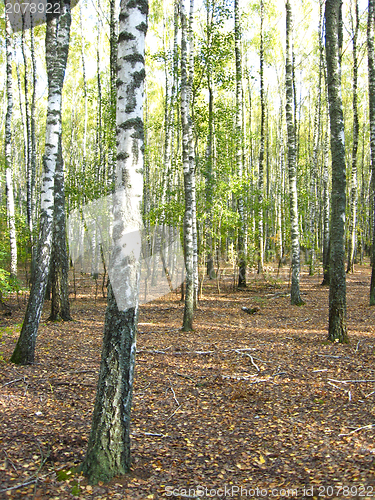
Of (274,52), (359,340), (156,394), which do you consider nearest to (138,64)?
(156,394)

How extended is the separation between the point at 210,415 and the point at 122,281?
229 centimetres

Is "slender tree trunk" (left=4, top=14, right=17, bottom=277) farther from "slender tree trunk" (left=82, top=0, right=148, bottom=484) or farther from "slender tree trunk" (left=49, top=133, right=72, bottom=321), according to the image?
"slender tree trunk" (left=82, top=0, right=148, bottom=484)

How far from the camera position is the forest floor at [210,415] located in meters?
2.97

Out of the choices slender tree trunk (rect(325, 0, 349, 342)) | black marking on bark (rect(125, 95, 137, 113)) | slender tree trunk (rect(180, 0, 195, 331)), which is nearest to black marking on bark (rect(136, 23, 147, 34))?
black marking on bark (rect(125, 95, 137, 113))

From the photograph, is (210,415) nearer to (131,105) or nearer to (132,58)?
(131,105)

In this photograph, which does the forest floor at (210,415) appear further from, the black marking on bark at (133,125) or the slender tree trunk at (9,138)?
the slender tree trunk at (9,138)

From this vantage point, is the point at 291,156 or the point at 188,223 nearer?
the point at 188,223

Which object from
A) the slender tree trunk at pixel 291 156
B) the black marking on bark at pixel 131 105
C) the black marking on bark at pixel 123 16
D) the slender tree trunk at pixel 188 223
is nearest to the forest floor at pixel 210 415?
the slender tree trunk at pixel 188 223

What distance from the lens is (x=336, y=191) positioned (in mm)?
6527

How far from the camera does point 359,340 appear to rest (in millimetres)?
6801

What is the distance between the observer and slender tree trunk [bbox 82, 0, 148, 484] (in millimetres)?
2955
